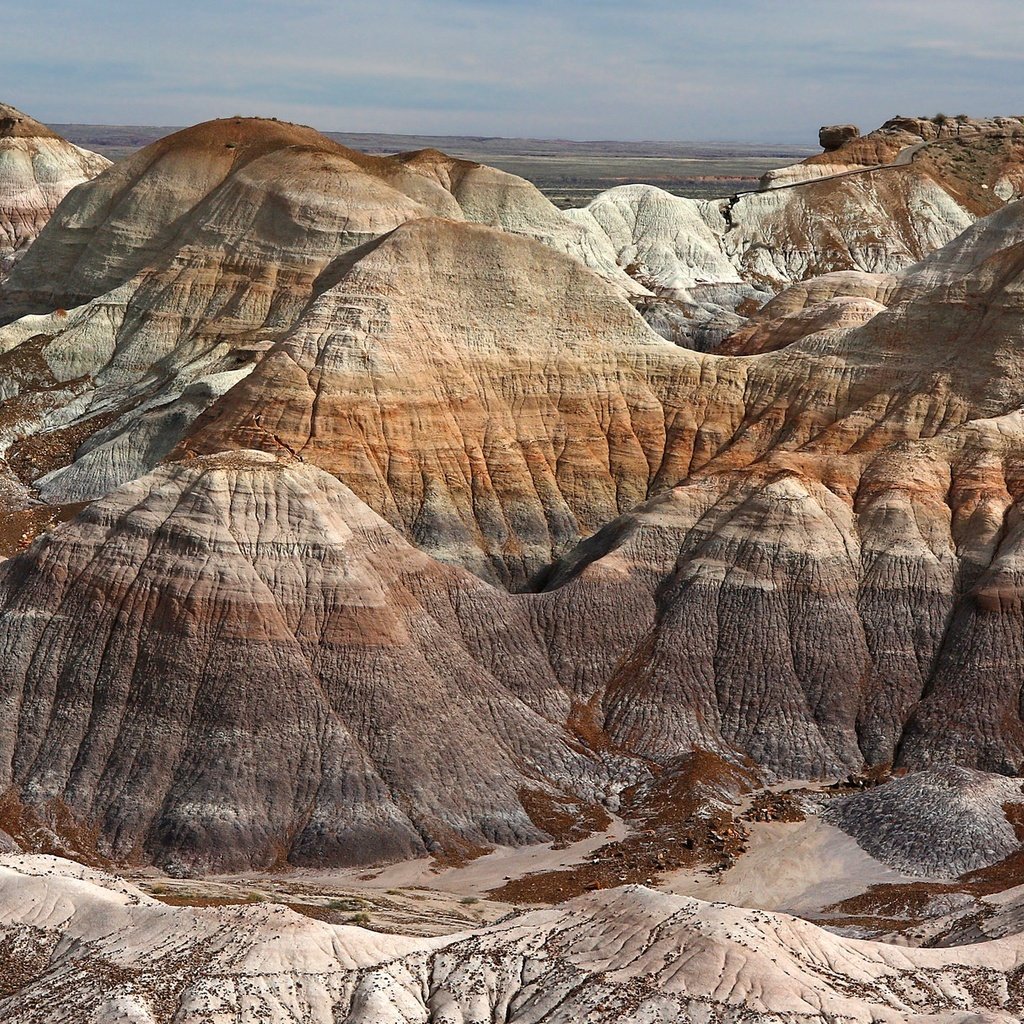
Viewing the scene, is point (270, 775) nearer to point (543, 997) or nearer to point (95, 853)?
point (95, 853)

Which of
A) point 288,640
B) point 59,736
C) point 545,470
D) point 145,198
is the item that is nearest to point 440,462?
point 545,470

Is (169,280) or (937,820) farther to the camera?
(169,280)

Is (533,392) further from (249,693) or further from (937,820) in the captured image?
(937,820)

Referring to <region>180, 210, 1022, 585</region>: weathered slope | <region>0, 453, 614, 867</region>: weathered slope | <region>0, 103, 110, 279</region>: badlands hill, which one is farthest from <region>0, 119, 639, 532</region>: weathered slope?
<region>0, 103, 110, 279</region>: badlands hill

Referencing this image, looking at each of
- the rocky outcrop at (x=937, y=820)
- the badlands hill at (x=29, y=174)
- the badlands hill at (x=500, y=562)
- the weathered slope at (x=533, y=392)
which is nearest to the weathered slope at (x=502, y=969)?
the rocky outcrop at (x=937, y=820)

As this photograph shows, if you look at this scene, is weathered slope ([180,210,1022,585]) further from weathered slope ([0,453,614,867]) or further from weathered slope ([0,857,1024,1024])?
weathered slope ([0,857,1024,1024])

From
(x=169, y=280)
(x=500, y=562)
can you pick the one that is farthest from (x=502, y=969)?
(x=169, y=280)

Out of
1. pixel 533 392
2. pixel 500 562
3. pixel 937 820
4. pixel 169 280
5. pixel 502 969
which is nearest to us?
pixel 502 969
